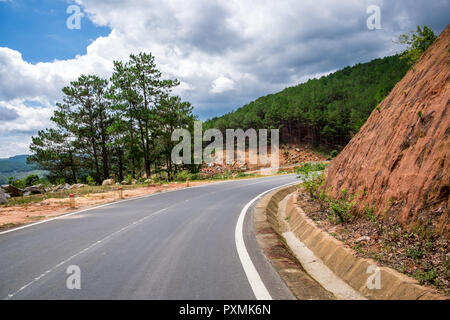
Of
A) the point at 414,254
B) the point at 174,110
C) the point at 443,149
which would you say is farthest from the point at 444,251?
the point at 174,110

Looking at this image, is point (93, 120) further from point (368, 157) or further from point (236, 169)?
point (368, 157)

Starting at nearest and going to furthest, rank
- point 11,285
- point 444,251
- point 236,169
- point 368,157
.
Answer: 1. point 444,251
2. point 11,285
3. point 368,157
4. point 236,169

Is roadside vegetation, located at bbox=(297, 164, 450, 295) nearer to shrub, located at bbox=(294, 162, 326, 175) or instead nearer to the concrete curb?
the concrete curb

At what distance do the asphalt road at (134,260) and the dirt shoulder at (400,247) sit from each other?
1528mm

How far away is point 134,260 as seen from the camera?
497 cm

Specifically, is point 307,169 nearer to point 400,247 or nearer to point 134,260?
point 400,247

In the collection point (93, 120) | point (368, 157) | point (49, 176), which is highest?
point (93, 120)

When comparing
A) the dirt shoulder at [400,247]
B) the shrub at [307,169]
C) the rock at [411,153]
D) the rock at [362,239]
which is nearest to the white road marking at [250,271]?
the dirt shoulder at [400,247]

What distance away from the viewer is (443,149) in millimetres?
4375

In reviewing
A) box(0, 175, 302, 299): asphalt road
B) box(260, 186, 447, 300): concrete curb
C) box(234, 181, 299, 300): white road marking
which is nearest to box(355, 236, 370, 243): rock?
box(260, 186, 447, 300): concrete curb

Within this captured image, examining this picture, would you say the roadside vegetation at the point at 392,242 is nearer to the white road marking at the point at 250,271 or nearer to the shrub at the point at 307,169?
the white road marking at the point at 250,271

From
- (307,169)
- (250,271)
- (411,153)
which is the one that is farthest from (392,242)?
(307,169)

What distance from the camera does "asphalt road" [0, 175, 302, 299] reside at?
3732 millimetres
